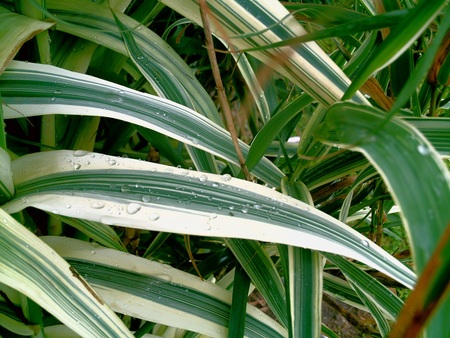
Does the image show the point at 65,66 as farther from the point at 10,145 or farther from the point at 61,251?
the point at 61,251

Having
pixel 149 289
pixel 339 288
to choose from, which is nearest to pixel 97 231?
pixel 149 289

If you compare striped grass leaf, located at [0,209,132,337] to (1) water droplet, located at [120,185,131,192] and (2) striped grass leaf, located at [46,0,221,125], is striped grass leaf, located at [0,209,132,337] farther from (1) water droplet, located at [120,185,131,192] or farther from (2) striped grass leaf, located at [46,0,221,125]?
(2) striped grass leaf, located at [46,0,221,125]

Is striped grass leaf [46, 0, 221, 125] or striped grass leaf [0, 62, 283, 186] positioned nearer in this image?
striped grass leaf [0, 62, 283, 186]

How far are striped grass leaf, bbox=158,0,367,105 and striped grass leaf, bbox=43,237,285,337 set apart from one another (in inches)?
8.8

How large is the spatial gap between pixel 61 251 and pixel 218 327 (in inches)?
6.8

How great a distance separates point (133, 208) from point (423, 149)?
21 centimetres

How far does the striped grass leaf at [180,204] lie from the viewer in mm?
350

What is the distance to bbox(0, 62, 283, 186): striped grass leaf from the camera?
43 cm

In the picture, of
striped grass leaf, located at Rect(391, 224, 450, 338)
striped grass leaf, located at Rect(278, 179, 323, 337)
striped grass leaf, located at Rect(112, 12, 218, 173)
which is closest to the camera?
striped grass leaf, located at Rect(391, 224, 450, 338)

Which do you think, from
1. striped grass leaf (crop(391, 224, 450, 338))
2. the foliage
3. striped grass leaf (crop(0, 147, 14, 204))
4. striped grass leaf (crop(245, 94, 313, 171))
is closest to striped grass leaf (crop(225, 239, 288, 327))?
the foliage

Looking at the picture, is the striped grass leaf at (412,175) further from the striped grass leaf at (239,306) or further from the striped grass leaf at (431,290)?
the striped grass leaf at (239,306)

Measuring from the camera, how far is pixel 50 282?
0.33 m

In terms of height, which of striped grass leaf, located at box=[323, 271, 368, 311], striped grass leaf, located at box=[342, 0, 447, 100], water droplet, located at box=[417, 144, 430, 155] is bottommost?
water droplet, located at box=[417, 144, 430, 155]

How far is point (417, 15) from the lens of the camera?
0.82 ft
